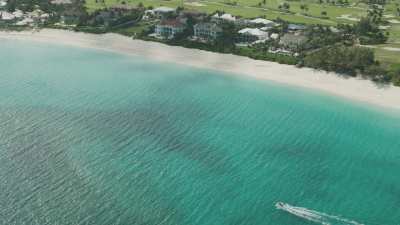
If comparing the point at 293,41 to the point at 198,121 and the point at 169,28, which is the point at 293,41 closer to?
the point at 169,28

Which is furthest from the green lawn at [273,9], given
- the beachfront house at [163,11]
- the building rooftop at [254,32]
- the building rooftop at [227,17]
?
the building rooftop at [254,32]

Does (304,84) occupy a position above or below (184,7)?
below

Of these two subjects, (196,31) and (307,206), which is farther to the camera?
(196,31)

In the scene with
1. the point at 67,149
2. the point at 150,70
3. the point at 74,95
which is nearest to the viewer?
the point at 67,149

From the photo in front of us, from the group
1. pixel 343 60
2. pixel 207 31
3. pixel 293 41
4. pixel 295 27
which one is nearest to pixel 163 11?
pixel 207 31

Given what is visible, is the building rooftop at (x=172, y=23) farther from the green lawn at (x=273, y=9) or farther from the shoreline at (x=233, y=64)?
the green lawn at (x=273, y=9)

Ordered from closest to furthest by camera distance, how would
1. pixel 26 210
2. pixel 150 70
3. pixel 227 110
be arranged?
1. pixel 26 210
2. pixel 227 110
3. pixel 150 70

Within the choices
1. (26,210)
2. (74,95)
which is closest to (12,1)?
(74,95)

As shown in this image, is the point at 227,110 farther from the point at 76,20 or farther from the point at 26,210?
the point at 76,20
